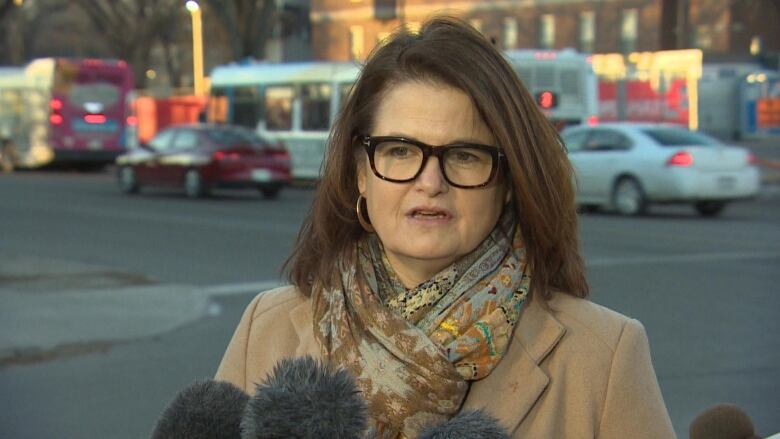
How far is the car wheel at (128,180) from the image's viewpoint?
24.2 metres

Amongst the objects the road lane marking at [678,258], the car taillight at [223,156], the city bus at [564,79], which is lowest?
the road lane marking at [678,258]

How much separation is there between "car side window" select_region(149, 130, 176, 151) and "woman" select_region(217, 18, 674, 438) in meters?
21.7

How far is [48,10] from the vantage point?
50.8 m

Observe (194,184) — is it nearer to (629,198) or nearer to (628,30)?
(629,198)

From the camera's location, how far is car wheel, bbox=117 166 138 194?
2423 cm

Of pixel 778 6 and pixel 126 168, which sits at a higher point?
pixel 778 6

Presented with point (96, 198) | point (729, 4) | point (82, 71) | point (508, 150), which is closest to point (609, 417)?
point (508, 150)

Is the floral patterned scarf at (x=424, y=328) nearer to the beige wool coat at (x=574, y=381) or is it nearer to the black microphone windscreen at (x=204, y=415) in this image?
the beige wool coat at (x=574, y=381)

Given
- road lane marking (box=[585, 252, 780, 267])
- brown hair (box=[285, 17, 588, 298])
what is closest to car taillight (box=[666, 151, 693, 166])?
road lane marking (box=[585, 252, 780, 267])

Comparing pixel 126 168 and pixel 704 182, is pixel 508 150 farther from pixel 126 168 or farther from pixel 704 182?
pixel 126 168

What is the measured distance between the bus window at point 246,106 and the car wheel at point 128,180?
15.6 ft

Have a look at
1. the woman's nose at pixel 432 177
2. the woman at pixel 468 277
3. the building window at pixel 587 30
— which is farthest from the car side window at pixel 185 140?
the building window at pixel 587 30

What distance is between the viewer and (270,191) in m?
23.1

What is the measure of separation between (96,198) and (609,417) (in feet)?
71.7
